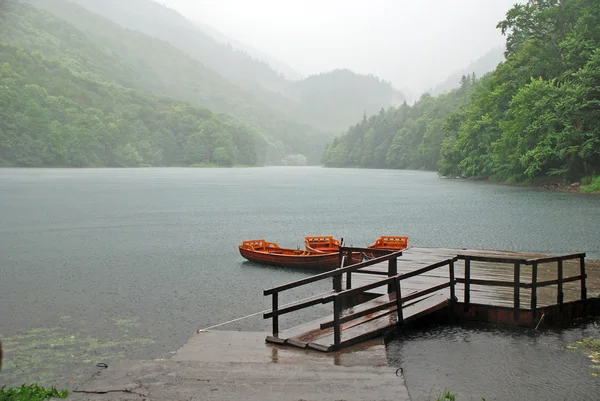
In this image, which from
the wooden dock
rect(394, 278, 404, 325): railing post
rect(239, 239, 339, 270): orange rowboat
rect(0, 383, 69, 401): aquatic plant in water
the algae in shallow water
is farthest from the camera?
rect(239, 239, 339, 270): orange rowboat

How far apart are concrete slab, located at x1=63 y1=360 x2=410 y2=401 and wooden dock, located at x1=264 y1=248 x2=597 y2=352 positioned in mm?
1721

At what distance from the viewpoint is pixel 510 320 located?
44.5ft

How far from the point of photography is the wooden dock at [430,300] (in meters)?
11.3

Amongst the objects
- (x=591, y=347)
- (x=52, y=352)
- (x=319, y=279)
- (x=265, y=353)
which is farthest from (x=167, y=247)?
(x=591, y=347)

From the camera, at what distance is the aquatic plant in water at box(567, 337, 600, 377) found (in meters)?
11.4

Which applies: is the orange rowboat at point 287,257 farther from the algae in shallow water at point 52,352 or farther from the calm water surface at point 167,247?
the algae in shallow water at point 52,352

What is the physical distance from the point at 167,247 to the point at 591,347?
962 inches

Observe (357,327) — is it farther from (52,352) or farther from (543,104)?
(543,104)

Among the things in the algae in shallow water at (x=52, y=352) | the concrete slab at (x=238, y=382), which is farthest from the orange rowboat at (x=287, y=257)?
the concrete slab at (x=238, y=382)

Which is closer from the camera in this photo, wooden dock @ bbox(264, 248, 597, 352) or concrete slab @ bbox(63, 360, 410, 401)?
concrete slab @ bbox(63, 360, 410, 401)

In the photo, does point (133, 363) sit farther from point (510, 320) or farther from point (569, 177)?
point (569, 177)

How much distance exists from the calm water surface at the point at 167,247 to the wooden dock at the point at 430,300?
3.39 feet

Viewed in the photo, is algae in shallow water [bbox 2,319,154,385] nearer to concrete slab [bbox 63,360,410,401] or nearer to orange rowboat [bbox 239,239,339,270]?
concrete slab [bbox 63,360,410,401]

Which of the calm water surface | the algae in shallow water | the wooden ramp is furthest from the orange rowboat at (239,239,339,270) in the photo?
the wooden ramp
